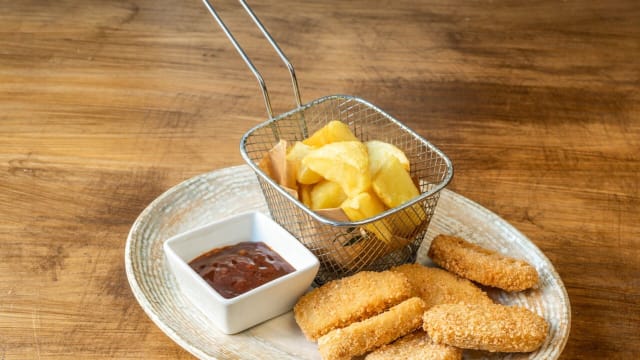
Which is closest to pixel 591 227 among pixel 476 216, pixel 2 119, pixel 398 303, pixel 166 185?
pixel 476 216

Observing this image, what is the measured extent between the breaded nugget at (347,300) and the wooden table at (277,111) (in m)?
0.28

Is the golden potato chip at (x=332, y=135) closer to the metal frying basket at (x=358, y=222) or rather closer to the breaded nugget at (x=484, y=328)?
the metal frying basket at (x=358, y=222)

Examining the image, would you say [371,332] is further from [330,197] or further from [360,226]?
[330,197]

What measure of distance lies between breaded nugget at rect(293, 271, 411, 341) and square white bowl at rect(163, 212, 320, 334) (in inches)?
1.9

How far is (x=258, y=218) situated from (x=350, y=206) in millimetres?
276

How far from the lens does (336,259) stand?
1782mm

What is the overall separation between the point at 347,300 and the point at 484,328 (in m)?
0.28

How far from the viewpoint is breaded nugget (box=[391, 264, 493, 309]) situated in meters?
1.73

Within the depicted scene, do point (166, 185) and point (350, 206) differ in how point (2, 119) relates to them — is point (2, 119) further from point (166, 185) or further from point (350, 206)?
point (350, 206)

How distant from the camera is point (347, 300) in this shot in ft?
5.46

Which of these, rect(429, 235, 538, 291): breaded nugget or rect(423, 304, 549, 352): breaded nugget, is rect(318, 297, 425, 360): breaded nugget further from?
rect(429, 235, 538, 291): breaded nugget

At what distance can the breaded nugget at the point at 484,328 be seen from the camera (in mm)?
1539

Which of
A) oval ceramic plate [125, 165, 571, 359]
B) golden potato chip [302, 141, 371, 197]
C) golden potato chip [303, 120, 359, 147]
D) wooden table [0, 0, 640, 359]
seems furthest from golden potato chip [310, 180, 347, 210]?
wooden table [0, 0, 640, 359]

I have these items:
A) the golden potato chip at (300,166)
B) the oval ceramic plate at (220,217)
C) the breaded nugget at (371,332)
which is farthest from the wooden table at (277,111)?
the golden potato chip at (300,166)
